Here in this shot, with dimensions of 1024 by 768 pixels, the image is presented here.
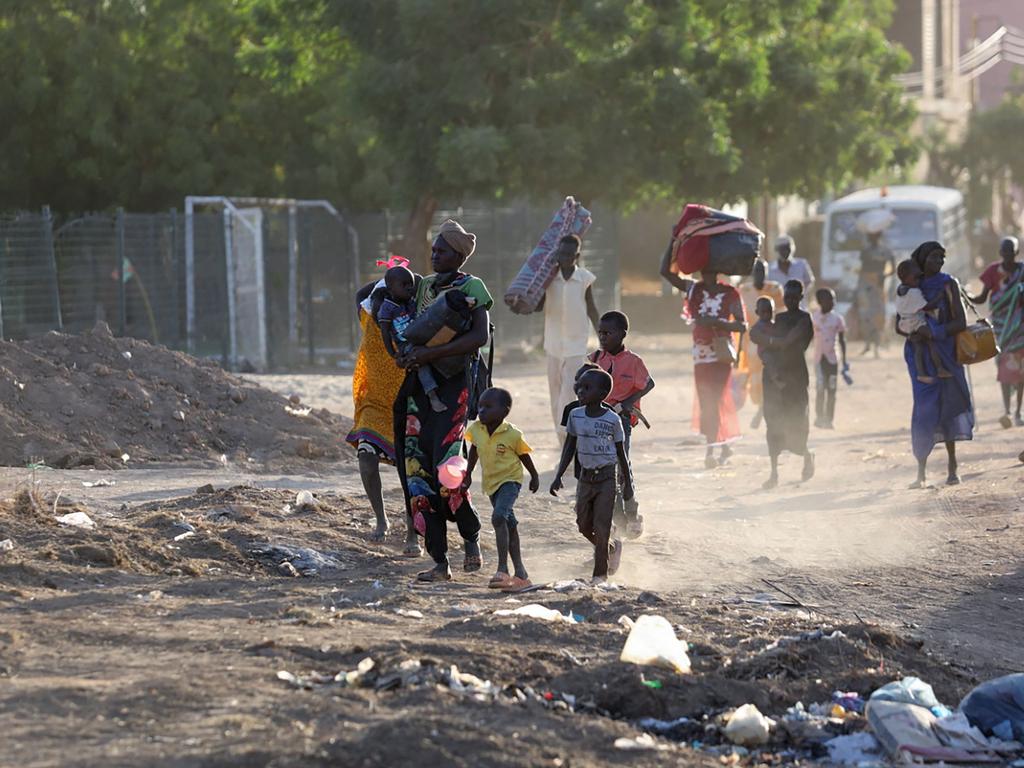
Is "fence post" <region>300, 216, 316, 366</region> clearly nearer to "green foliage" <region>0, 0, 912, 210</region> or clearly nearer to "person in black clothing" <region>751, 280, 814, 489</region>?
"green foliage" <region>0, 0, 912, 210</region>

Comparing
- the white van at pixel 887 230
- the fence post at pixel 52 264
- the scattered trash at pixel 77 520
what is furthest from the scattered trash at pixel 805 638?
the white van at pixel 887 230

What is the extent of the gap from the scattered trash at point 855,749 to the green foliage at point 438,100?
59.3 ft

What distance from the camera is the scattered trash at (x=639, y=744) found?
16.5 ft

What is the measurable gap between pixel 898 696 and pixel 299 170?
2525 centimetres

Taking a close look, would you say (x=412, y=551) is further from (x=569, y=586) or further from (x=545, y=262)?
(x=545, y=262)

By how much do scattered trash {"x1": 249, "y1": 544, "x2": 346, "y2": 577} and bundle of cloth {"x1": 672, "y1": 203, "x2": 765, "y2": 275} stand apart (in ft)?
16.9

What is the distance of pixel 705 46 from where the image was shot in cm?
2542

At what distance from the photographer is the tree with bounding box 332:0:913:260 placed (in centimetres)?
2352

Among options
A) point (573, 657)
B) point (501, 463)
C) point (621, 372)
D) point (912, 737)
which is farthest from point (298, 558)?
point (912, 737)

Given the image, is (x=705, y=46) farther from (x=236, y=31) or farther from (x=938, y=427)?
(x=938, y=427)

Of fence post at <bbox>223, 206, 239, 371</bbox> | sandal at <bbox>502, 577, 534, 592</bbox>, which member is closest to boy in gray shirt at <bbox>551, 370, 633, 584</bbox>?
sandal at <bbox>502, 577, 534, 592</bbox>

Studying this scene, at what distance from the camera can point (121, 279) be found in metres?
20.2

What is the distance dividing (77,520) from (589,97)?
17.2m

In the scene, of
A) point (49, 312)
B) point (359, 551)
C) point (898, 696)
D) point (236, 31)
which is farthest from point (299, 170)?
point (898, 696)
